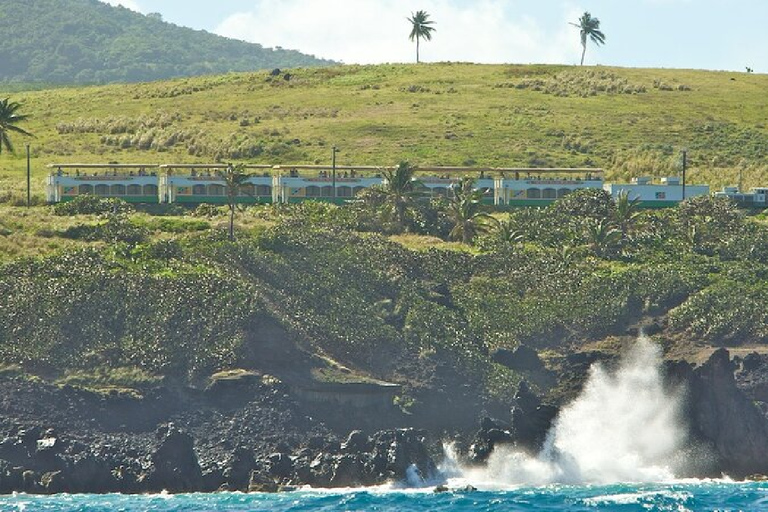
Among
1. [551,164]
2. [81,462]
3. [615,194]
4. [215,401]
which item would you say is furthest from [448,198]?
[81,462]

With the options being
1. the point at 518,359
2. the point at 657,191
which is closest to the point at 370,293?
the point at 518,359

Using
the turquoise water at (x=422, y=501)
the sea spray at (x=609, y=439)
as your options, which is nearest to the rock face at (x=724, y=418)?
the sea spray at (x=609, y=439)

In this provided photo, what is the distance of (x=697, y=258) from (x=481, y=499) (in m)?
46.9

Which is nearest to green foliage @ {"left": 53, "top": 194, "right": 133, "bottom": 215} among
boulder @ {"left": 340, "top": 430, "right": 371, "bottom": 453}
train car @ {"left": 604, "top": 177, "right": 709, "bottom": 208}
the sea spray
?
train car @ {"left": 604, "top": 177, "right": 709, "bottom": 208}

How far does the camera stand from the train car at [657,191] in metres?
160

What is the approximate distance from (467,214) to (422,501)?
171 ft

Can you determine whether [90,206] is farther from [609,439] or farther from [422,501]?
[422,501]

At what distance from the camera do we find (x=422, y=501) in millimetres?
96375

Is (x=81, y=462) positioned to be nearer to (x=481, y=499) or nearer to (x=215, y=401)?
(x=215, y=401)

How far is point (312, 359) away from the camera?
113812 millimetres

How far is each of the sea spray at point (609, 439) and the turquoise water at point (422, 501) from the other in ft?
13.1

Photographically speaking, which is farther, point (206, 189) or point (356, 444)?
point (206, 189)

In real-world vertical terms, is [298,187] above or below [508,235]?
above

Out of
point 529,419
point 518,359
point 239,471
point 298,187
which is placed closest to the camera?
point 239,471
